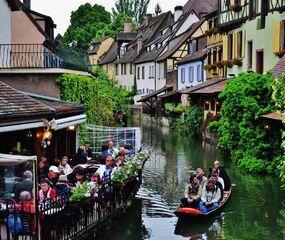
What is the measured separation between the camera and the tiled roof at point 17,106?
13613 mm

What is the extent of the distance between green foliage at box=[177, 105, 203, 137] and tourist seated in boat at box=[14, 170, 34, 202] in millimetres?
28728

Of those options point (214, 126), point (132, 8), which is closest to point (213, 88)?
→ point (214, 126)

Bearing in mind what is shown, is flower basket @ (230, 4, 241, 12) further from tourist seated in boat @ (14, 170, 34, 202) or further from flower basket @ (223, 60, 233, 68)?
tourist seated in boat @ (14, 170, 34, 202)

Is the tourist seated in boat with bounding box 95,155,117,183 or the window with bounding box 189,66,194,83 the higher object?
the window with bounding box 189,66,194,83

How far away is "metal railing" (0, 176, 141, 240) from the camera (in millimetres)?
10211

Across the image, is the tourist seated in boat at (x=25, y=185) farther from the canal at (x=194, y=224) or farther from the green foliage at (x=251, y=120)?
the green foliage at (x=251, y=120)

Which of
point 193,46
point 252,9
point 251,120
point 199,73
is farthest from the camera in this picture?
point 193,46

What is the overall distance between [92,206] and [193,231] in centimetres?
355

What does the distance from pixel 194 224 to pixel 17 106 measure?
19.0ft

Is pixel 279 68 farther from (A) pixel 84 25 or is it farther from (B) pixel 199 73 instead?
(A) pixel 84 25

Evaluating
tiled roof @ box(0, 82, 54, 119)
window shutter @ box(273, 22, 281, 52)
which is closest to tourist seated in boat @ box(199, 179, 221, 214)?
tiled roof @ box(0, 82, 54, 119)

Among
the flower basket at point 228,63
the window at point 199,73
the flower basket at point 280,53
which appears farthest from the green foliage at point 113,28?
the flower basket at point 280,53

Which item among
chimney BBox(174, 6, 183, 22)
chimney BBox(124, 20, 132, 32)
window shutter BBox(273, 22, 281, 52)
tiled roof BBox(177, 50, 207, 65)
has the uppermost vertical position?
chimney BBox(124, 20, 132, 32)

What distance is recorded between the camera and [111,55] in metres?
84.0
